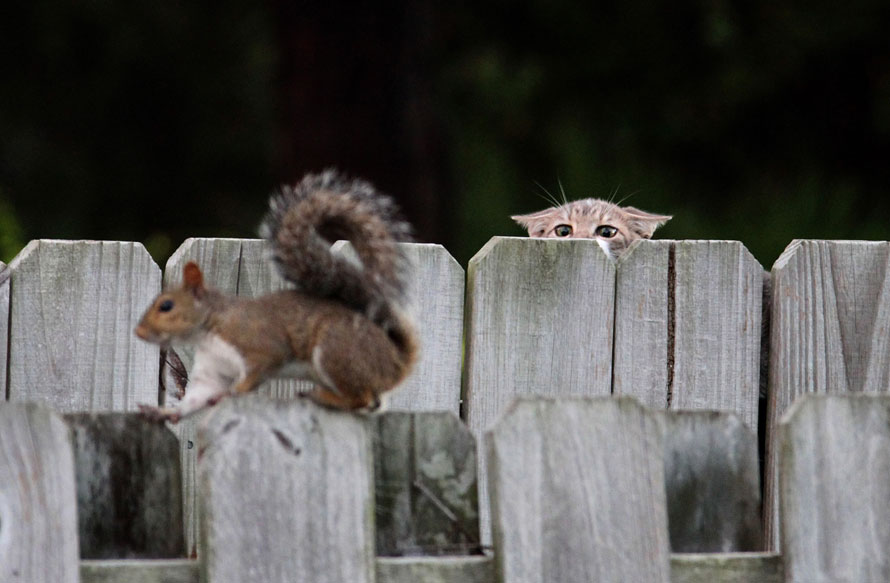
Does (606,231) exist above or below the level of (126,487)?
above

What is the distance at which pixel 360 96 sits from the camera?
6.15 metres

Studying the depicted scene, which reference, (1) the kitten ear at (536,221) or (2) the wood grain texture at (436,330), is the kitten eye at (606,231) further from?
(2) the wood grain texture at (436,330)

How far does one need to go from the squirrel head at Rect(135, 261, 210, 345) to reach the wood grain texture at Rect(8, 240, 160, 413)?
1.72ft

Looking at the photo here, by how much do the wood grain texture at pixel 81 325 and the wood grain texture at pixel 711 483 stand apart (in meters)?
1.18

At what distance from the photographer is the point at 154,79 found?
9164mm

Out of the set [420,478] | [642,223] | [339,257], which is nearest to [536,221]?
[642,223]

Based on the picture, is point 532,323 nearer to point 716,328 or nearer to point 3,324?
point 716,328

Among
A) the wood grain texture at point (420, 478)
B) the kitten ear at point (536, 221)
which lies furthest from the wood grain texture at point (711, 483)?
the kitten ear at point (536, 221)

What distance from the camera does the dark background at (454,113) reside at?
6148 mm

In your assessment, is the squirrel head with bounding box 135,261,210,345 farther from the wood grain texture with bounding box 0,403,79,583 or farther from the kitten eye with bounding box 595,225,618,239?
the kitten eye with bounding box 595,225,618,239

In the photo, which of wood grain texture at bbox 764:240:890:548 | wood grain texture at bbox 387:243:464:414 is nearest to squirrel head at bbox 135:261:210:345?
wood grain texture at bbox 387:243:464:414

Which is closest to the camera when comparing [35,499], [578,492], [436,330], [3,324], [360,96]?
[35,499]

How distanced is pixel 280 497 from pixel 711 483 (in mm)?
724

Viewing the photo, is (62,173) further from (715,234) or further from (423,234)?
(715,234)
